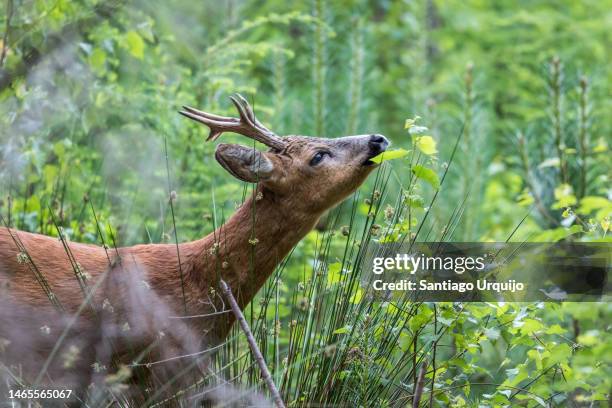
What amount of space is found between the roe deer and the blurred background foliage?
0.58 feet

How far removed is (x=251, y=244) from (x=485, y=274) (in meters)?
1.06

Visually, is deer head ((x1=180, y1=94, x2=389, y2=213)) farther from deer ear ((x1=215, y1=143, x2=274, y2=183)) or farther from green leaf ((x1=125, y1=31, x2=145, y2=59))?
green leaf ((x1=125, y1=31, x2=145, y2=59))

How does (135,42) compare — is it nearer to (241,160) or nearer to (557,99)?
(241,160)

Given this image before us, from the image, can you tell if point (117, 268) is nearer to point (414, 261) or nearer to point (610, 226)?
point (414, 261)

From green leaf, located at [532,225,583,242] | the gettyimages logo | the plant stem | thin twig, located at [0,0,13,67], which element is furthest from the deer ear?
the plant stem

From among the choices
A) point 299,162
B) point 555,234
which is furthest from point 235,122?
point 555,234

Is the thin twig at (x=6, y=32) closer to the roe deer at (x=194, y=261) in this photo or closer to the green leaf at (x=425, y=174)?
the roe deer at (x=194, y=261)

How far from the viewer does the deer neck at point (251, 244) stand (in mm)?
4453

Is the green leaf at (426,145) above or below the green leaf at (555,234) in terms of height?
above

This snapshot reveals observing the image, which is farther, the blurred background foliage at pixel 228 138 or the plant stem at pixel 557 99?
the plant stem at pixel 557 99

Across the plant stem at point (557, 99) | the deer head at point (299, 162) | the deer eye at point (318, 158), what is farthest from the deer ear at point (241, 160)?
the plant stem at point (557, 99)

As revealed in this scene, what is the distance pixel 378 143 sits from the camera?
4.84 metres

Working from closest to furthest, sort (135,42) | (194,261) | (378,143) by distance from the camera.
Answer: (194,261), (378,143), (135,42)

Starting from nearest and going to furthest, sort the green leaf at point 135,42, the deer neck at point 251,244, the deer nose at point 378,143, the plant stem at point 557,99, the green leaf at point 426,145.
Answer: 1. the green leaf at point 426,145
2. the deer neck at point 251,244
3. the deer nose at point 378,143
4. the green leaf at point 135,42
5. the plant stem at point 557,99
